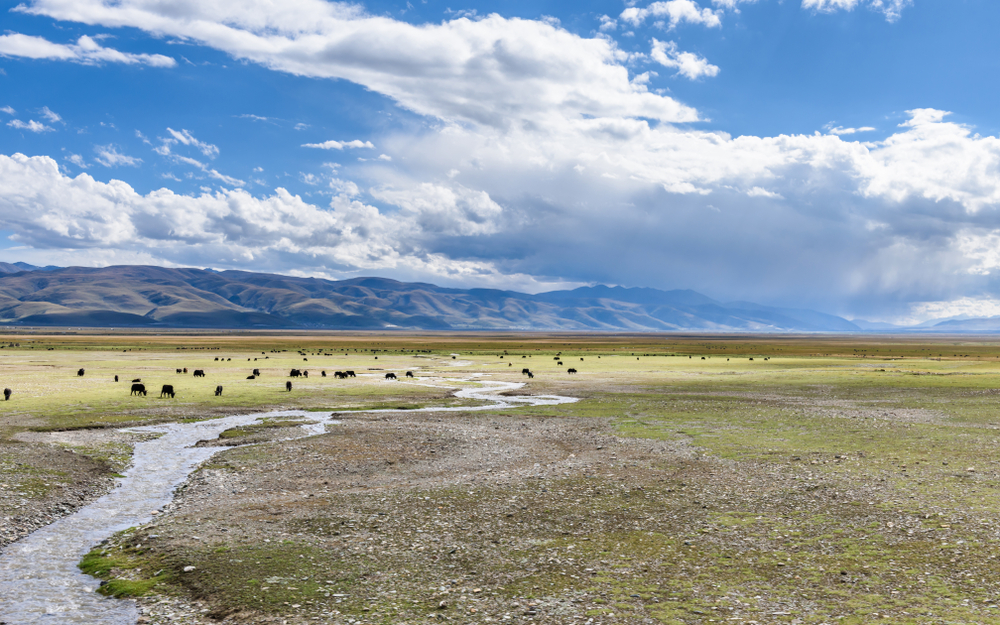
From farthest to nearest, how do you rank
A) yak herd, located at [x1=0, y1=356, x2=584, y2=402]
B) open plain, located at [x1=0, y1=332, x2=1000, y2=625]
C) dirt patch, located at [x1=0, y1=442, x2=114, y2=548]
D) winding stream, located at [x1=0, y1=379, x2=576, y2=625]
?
yak herd, located at [x1=0, y1=356, x2=584, y2=402], dirt patch, located at [x1=0, y1=442, x2=114, y2=548], open plain, located at [x1=0, y1=332, x2=1000, y2=625], winding stream, located at [x1=0, y1=379, x2=576, y2=625]

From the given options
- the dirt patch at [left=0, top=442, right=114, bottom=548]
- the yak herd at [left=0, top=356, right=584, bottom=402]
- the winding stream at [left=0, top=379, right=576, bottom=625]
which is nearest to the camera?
the winding stream at [left=0, top=379, right=576, bottom=625]

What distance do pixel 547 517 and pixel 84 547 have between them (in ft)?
40.0

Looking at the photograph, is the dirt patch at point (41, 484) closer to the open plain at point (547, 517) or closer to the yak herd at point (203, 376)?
the open plain at point (547, 517)

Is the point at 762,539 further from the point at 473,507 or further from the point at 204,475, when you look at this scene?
the point at 204,475

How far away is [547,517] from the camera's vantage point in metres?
17.9

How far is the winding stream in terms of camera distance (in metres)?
11.9

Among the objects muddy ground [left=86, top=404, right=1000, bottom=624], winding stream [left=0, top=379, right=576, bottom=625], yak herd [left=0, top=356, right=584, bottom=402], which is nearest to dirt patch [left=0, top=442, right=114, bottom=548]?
winding stream [left=0, top=379, right=576, bottom=625]

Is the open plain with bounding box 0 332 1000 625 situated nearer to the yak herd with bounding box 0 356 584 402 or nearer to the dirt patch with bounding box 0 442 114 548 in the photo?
the dirt patch with bounding box 0 442 114 548

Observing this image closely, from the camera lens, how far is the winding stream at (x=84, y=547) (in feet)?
39.2

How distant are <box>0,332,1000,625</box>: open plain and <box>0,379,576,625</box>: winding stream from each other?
1.74 feet

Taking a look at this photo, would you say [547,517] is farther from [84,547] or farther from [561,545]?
[84,547]

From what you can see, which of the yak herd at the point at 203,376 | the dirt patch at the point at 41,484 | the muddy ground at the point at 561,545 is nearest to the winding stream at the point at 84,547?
the dirt patch at the point at 41,484

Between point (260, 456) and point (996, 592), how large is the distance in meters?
25.4

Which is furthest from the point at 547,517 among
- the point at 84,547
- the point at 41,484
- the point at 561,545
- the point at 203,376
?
the point at 203,376
